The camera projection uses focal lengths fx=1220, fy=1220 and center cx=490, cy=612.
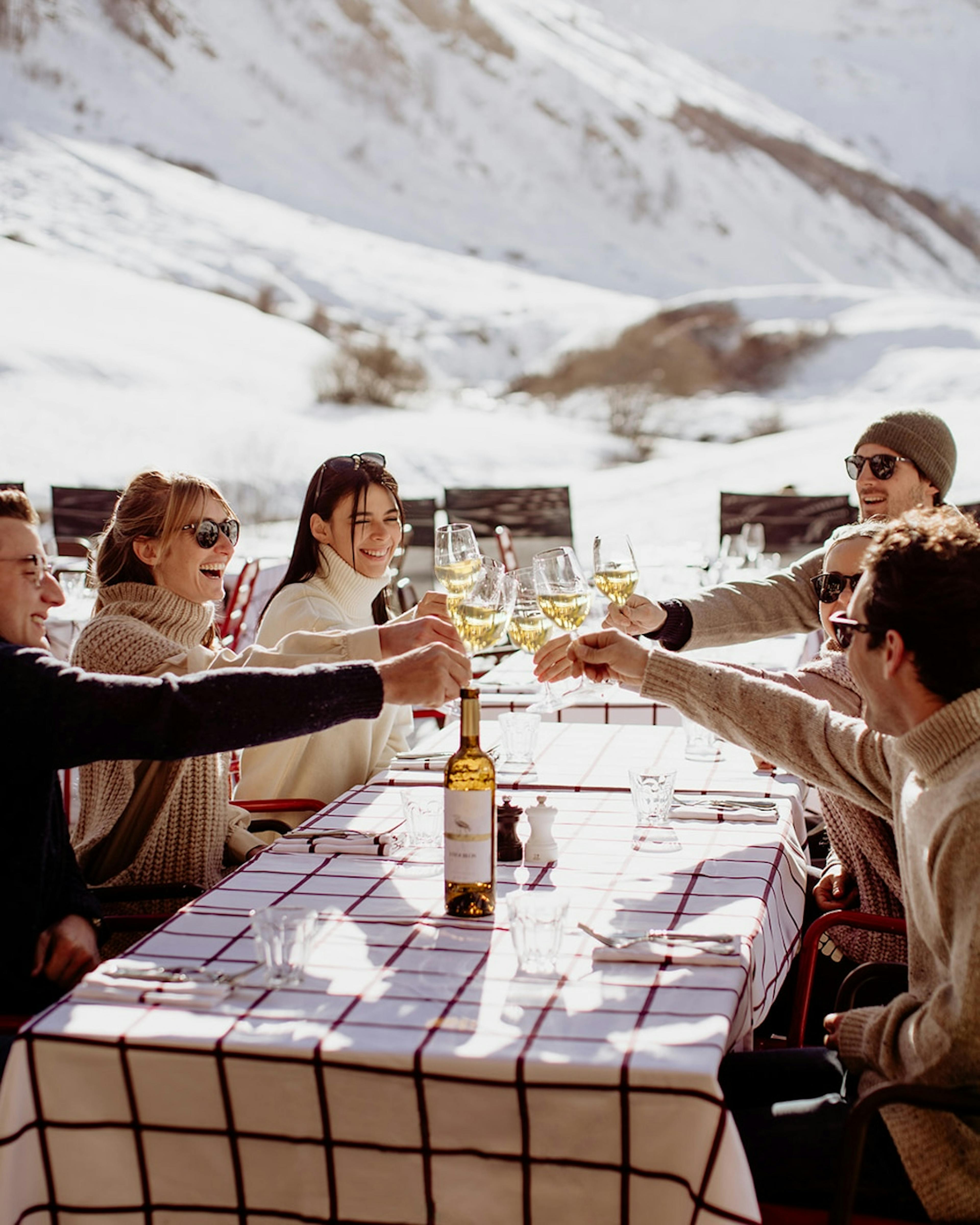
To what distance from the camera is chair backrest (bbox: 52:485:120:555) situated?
6543 millimetres

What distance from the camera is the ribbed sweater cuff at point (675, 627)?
121 inches

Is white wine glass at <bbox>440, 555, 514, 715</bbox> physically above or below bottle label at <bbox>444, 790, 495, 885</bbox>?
above

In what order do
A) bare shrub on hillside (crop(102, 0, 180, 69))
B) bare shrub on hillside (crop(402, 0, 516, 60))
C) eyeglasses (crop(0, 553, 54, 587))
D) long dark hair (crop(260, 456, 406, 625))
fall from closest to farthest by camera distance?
1. eyeglasses (crop(0, 553, 54, 587))
2. long dark hair (crop(260, 456, 406, 625))
3. bare shrub on hillside (crop(102, 0, 180, 69))
4. bare shrub on hillside (crop(402, 0, 516, 60))

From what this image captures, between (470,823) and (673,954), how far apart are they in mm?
302

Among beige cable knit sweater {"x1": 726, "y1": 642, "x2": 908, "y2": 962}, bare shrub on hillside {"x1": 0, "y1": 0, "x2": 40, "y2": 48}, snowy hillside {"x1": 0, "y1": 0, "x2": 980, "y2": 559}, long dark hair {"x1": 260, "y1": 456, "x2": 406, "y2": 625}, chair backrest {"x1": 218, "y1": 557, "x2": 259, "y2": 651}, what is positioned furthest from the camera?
bare shrub on hillside {"x1": 0, "y1": 0, "x2": 40, "y2": 48}

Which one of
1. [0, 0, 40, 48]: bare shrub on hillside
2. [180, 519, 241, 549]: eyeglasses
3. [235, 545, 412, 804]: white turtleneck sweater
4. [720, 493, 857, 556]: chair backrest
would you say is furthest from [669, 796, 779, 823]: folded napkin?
[0, 0, 40, 48]: bare shrub on hillside

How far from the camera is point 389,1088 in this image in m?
1.23

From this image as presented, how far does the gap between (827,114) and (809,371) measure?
569 inches

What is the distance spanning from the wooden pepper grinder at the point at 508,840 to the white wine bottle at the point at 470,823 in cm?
26

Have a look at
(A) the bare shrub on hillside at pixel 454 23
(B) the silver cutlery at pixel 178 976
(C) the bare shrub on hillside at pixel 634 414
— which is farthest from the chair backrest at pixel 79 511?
Answer: (A) the bare shrub on hillside at pixel 454 23

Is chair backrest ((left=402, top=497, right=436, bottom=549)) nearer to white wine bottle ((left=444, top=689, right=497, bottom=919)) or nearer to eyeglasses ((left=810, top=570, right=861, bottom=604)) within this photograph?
eyeglasses ((left=810, top=570, right=861, bottom=604))

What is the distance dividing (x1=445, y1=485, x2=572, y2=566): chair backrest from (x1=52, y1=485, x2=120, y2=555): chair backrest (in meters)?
1.86

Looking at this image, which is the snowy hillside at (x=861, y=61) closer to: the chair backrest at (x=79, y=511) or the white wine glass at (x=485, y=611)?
the chair backrest at (x=79, y=511)

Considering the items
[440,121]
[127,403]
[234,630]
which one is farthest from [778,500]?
[440,121]
